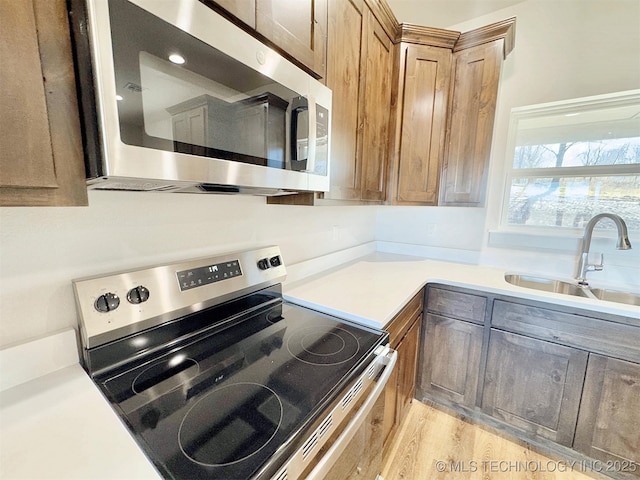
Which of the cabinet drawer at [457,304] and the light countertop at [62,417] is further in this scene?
the cabinet drawer at [457,304]

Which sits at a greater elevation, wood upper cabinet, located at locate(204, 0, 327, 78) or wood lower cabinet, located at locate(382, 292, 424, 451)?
wood upper cabinet, located at locate(204, 0, 327, 78)

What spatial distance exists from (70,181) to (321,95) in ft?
2.62

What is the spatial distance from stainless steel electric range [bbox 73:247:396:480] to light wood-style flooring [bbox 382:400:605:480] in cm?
60

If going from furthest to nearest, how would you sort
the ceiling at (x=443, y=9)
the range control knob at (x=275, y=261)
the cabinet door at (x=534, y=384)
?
the ceiling at (x=443, y=9) < the cabinet door at (x=534, y=384) < the range control knob at (x=275, y=261)

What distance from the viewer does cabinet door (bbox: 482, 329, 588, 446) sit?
4.65 ft

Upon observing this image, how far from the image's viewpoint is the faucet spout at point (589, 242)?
1520 mm

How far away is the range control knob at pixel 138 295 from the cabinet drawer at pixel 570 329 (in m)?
1.71

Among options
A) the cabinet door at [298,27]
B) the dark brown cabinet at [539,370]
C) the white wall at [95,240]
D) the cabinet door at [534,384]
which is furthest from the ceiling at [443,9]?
the cabinet door at [534,384]

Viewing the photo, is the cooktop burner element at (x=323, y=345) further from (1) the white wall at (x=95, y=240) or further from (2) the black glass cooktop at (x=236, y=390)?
(1) the white wall at (x=95, y=240)

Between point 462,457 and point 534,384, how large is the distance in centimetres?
56

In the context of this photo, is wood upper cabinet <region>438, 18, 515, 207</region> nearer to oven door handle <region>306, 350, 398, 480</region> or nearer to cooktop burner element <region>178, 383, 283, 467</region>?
oven door handle <region>306, 350, 398, 480</region>

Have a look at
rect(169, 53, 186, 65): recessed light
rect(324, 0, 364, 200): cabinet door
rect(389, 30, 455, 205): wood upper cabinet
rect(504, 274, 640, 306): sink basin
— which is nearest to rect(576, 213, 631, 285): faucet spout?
rect(504, 274, 640, 306): sink basin

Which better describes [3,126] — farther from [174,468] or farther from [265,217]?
[265,217]

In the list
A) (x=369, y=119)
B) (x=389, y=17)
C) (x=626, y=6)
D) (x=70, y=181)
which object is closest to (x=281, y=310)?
(x=70, y=181)
